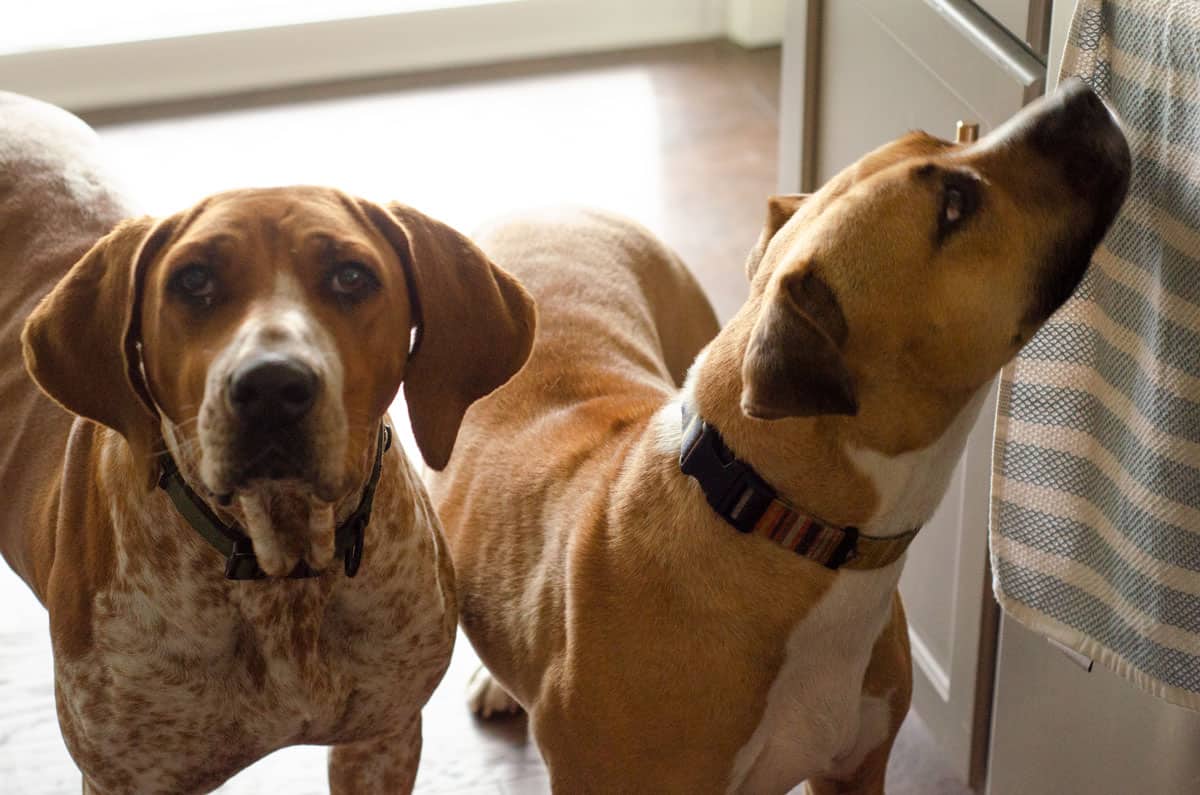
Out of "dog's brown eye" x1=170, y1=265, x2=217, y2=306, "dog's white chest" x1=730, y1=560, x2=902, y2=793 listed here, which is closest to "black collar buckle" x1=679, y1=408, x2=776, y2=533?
"dog's white chest" x1=730, y1=560, x2=902, y2=793

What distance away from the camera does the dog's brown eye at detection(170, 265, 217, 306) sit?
1606 millimetres

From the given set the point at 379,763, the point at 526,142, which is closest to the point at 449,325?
the point at 379,763

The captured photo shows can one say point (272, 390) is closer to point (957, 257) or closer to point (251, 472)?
point (251, 472)

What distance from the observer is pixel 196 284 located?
1610 millimetres

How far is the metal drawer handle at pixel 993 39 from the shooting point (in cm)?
194

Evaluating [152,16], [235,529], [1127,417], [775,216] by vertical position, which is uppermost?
[775,216]

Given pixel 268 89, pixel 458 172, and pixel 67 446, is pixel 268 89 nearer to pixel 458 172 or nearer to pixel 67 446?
pixel 458 172

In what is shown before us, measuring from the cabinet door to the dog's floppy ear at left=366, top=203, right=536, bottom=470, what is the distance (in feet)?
2.17

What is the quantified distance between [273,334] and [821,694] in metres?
0.71

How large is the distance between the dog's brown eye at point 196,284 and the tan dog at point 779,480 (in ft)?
1.65

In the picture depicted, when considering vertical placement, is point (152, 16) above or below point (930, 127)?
below

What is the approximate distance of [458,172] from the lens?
4.36 metres

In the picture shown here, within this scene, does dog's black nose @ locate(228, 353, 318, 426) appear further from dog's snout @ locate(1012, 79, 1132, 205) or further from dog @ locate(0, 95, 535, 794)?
dog's snout @ locate(1012, 79, 1132, 205)

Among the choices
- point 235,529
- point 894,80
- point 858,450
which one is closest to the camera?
point 858,450
